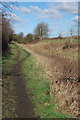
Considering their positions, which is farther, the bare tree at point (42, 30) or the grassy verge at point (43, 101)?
the bare tree at point (42, 30)

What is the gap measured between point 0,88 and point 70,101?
3.70 meters

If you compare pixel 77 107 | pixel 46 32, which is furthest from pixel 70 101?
pixel 46 32

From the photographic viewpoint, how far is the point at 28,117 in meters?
7.41

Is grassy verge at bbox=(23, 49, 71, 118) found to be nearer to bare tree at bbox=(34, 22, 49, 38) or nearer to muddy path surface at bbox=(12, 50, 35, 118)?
muddy path surface at bbox=(12, 50, 35, 118)

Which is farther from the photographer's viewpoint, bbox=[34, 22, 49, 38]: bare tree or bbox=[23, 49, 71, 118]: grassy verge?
bbox=[34, 22, 49, 38]: bare tree

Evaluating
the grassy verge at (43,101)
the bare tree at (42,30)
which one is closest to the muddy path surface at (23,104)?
the grassy verge at (43,101)

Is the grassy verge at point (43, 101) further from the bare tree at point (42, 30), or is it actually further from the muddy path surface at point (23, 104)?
the bare tree at point (42, 30)

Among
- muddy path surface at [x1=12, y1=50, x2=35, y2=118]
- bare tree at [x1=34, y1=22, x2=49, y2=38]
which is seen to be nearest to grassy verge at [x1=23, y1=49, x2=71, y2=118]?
muddy path surface at [x1=12, y1=50, x2=35, y2=118]

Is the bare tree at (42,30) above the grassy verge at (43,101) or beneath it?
above

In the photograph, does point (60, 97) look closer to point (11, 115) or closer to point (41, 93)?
point (41, 93)

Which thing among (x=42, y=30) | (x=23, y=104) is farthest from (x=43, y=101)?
(x=42, y=30)

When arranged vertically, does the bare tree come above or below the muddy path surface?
above

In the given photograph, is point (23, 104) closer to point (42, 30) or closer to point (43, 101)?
point (43, 101)

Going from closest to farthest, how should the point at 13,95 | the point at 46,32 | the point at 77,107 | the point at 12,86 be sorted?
the point at 77,107, the point at 13,95, the point at 12,86, the point at 46,32
